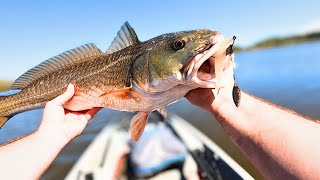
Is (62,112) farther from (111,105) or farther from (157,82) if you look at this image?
(157,82)

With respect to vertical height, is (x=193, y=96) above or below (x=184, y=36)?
below

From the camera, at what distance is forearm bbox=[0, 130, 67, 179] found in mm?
3037

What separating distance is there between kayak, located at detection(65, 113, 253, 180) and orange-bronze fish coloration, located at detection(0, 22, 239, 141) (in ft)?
11.2

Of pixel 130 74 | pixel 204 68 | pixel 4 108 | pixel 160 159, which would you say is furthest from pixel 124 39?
pixel 160 159

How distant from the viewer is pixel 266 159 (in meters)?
3.34

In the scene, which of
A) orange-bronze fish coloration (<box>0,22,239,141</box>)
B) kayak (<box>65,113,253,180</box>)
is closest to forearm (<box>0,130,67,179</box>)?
orange-bronze fish coloration (<box>0,22,239,141</box>)

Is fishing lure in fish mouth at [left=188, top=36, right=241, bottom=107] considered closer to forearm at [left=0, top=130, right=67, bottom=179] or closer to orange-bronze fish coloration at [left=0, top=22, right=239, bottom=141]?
orange-bronze fish coloration at [left=0, top=22, right=239, bottom=141]

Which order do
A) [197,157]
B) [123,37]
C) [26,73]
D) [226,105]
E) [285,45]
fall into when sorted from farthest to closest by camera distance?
[285,45] → [197,157] → [26,73] → [123,37] → [226,105]

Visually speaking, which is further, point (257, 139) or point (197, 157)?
point (197, 157)

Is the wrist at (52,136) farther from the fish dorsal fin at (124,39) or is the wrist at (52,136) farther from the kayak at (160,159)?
the kayak at (160,159)

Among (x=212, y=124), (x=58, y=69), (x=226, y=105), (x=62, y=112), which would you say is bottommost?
(x=212, y=124)

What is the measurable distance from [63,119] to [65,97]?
1.01 ft

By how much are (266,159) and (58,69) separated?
245cm

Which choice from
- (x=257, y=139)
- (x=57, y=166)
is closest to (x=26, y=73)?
(x=257, y=139)
